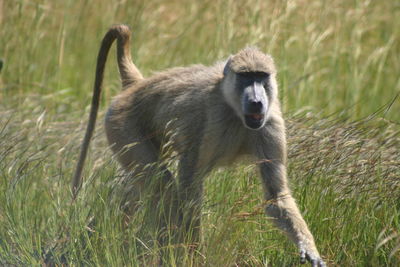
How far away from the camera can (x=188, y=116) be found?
16.3ft

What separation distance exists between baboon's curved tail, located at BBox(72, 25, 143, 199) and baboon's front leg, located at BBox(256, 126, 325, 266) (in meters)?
1.37

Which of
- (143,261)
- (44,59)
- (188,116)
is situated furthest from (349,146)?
(44,59)

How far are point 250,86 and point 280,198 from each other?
0.73 m

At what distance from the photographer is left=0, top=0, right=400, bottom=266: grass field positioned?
4.18 metres

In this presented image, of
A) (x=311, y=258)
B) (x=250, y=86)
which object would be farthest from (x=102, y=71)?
(x=311, y=258)

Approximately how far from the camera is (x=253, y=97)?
4.43 m

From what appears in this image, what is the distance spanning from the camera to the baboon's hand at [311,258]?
3.97 metres

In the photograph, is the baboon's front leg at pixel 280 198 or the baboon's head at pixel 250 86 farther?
the baboon's head at pixel 250 86

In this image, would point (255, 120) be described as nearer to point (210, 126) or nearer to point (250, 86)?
point (250, 86)

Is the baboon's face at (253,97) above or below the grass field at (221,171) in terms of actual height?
above

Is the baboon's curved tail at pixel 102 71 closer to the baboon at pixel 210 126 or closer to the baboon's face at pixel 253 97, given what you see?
the baboon at pixel 210 126

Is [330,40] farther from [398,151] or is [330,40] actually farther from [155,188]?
[155,188]

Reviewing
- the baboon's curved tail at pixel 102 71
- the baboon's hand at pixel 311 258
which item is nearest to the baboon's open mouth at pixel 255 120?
the baboon's hand at pixel 311 258

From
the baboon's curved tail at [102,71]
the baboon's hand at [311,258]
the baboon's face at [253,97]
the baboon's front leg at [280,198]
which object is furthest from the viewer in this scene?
the baboon's curved tail at [102,71]
